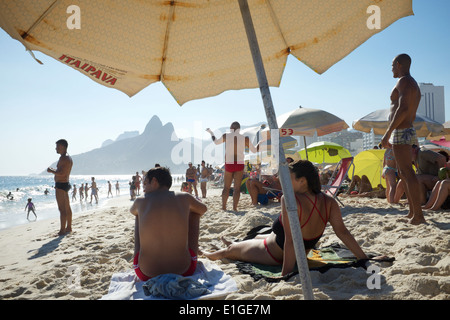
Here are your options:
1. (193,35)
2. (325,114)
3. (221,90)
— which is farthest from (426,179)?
(193,35)

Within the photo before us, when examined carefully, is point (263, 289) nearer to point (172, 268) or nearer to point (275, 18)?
point (172, 268)

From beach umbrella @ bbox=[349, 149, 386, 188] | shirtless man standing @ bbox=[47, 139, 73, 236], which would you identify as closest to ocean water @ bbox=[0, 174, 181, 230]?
shirtless man standing @ bbox=[47, 139, 73, 236]

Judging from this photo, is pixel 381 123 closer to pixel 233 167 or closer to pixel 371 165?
pixel 371 165

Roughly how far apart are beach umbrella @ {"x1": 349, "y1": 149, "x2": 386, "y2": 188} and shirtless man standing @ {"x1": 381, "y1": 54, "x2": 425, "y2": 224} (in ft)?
14.9

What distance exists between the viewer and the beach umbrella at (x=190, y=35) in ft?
6.17

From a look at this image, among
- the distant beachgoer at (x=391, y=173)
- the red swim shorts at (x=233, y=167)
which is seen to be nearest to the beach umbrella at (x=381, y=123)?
Answer: the distant beachgoer at (x=391, y=173)

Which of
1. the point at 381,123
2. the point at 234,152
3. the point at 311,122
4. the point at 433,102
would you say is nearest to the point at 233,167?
the point at 234,152

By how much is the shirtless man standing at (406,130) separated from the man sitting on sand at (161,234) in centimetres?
267

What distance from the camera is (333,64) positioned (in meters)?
2.52

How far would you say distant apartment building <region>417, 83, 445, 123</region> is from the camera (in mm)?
95562

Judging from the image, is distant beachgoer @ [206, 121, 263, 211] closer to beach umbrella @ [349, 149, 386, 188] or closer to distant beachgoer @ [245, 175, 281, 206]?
distant beachgoer @ [245, 175, 281, 206]

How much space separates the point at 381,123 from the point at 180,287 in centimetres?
761

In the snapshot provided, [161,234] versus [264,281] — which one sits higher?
[161,234]

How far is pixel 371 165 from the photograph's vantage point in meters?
7.63
